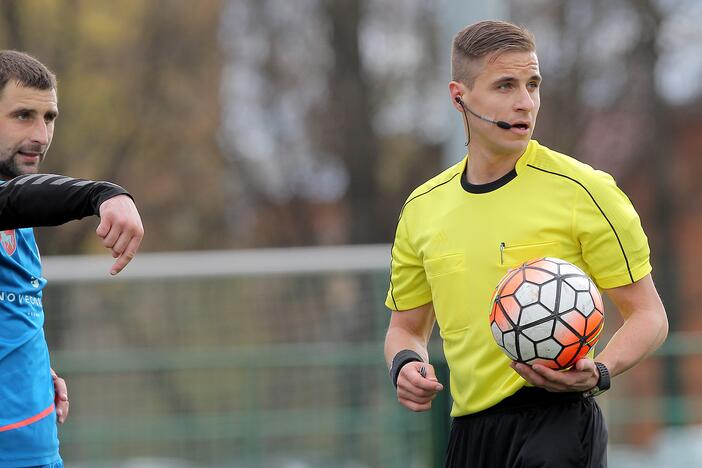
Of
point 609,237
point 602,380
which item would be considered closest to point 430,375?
point 602,380

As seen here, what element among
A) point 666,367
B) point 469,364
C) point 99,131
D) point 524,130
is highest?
point 524,130

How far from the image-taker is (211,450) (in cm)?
1053

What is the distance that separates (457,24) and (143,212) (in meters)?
13.2

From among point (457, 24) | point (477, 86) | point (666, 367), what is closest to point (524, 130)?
point (477, 86)

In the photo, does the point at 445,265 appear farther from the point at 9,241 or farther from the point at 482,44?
the point at 9,241

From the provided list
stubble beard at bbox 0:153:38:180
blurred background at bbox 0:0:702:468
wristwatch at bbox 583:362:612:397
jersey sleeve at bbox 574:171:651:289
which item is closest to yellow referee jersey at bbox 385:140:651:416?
jersey sleeve at bbox 574:171:651:289

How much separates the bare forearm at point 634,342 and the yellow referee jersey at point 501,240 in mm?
155

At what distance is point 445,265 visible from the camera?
4285 mm

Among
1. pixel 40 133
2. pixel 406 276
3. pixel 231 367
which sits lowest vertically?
pixel 231 367

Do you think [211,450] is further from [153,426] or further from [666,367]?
[666,367]

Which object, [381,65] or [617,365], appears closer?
[617,365]

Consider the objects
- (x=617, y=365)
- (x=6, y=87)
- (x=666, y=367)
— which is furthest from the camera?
(x=666, y=367)

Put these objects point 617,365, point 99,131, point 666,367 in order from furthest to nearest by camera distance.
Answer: point 99,131, point 666,367, point 617,365

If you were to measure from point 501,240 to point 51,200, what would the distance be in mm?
1612
